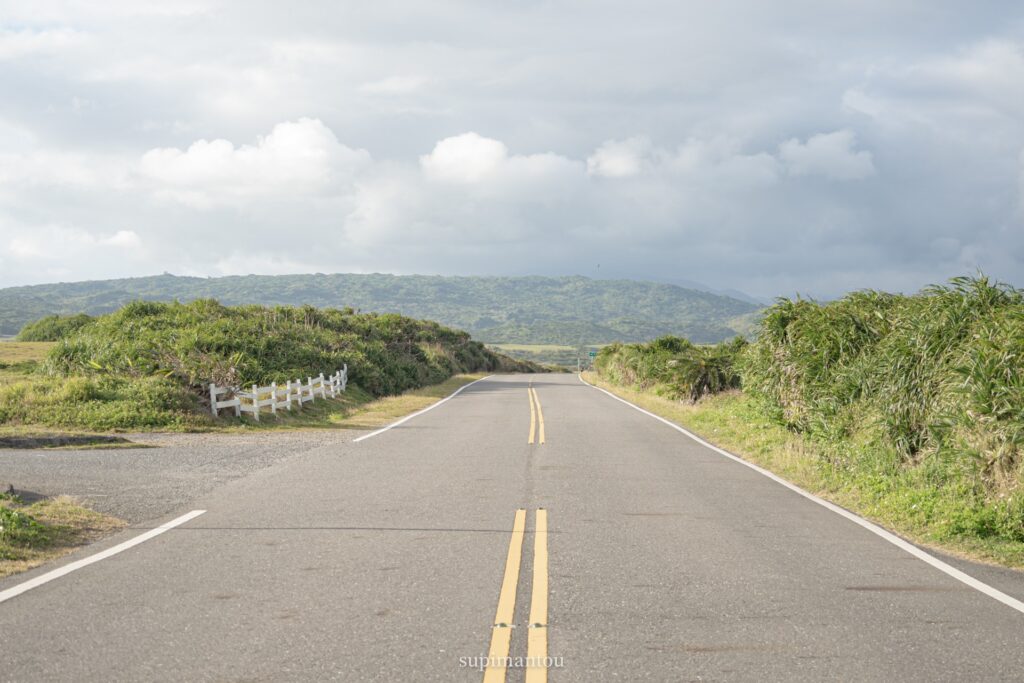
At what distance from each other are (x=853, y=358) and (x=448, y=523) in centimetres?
865

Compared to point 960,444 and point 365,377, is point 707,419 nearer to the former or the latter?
point 960,444

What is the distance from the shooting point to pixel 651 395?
38062 millimetres

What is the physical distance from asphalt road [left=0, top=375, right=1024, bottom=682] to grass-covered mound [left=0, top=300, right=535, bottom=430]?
10.7 m

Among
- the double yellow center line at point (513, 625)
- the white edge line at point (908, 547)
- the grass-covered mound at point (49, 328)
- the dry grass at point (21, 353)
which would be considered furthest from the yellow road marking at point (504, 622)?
the grass-covered mound at point (49, 328)

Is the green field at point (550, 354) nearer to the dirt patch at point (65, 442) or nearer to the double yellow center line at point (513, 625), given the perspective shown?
the dirt patch at point (65, 442)

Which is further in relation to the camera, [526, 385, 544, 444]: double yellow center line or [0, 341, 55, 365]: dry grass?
[0, 341, 55, 365]: dry grass

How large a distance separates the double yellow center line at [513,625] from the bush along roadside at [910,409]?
14.3 feet

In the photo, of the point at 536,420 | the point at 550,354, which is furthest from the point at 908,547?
the point at 550,354

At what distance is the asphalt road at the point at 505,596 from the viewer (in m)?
5.07

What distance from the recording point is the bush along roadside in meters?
9.34

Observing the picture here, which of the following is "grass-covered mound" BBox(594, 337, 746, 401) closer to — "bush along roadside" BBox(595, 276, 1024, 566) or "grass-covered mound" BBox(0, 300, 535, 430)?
"bush along roadside" BBox(595, 276, 1024, 566)

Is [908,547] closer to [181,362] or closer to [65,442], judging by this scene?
[65,442]

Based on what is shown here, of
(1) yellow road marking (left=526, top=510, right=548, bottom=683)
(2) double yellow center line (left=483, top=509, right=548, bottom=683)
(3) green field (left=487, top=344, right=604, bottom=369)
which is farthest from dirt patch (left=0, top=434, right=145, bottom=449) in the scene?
(3) green field (left=487, top=344, right=604, bottom=369)

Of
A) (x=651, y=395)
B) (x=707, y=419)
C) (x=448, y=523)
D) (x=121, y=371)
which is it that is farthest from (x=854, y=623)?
(x=651, y=395)
